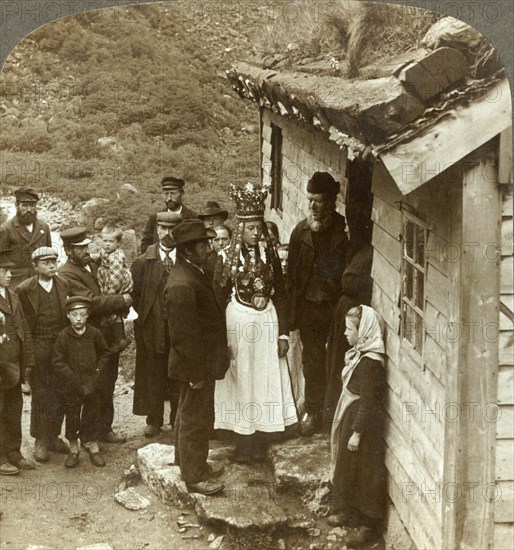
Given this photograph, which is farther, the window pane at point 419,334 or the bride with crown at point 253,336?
the bride with crown at point 253,336

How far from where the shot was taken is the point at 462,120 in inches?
179

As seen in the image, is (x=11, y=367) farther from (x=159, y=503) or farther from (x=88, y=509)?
(x=159, y=503)

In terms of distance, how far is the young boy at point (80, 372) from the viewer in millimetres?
6016

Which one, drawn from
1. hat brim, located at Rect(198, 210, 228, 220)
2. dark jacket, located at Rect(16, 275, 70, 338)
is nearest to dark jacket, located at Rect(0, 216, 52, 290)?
dark jacket, located at Rect(16, 275, 70, 338)

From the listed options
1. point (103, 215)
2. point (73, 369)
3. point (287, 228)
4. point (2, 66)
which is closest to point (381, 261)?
point (287, 228)

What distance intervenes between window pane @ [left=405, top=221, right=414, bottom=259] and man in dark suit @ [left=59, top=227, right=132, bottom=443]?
1771 millimetres

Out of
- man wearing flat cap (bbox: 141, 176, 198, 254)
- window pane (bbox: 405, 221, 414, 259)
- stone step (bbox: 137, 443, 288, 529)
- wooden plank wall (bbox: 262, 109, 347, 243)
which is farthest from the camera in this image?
wooden plank wall (bbox: 262, 109, 347, 243)

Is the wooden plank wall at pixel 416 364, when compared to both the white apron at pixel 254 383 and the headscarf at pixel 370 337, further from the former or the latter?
the white apron at pixel 254 383

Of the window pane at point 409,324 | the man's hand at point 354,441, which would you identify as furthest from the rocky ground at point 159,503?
the window pane at point 409,324

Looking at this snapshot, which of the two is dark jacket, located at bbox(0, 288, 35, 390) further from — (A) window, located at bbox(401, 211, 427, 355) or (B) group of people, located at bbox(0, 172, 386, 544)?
(A) window, located at bbox(401, 211, 427, 355)

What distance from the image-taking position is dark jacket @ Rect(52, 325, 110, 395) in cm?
605

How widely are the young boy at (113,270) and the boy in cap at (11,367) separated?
1.73 ft

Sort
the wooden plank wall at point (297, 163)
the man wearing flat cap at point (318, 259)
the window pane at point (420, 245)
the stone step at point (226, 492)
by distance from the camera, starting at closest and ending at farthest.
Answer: the window pane at point (420, 245)
the stone step at point (226, 492)
the man wearing flat cap at point (318, 259)
the wooden plank wall at point (297, 163)

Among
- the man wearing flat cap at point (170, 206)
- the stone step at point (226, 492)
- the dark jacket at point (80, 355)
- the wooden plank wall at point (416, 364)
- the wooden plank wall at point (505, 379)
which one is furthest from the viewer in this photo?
the dark jacket at point (80, 355)
